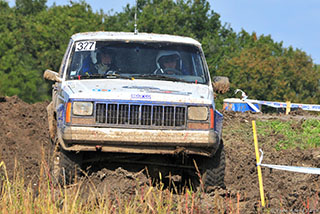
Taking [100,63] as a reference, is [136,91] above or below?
below

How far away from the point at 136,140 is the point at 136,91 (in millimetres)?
592

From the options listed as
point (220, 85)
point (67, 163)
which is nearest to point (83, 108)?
point (67, 163)

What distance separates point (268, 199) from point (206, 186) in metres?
0.77

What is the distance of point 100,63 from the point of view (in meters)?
9.12

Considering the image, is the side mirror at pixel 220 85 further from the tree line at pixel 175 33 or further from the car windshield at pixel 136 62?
the tree line at pixel 175 33

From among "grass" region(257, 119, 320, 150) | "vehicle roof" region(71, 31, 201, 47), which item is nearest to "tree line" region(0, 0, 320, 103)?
"grass" region(257, 119, 320, 150)

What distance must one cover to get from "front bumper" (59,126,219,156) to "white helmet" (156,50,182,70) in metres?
1.52

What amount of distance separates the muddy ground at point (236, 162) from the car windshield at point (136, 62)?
49.8 inches

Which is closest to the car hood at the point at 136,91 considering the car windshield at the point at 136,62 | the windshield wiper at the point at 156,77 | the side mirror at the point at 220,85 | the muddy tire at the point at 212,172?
the windshield wiper at the point at 156,77

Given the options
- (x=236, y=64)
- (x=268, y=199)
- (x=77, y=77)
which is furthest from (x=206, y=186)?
(x=236, y=64)

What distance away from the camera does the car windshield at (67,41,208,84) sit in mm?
9008

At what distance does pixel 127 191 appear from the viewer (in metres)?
8.12

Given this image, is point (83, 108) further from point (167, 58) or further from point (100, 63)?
point (167, 58)

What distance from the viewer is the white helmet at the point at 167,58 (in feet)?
30.4
